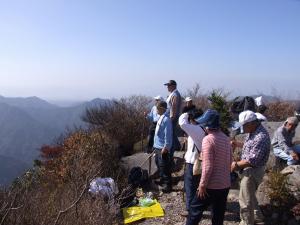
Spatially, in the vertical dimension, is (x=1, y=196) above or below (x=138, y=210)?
above

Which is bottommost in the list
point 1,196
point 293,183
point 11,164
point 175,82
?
point 11,164

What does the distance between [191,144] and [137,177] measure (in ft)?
8.91

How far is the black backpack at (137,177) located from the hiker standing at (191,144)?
7.70 ft

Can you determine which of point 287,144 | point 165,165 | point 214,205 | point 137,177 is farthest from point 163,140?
point 214,205

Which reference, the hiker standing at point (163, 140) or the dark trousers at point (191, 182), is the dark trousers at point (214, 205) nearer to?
the dark trousers at point (191, 182)

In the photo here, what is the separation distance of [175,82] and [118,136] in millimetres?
4228

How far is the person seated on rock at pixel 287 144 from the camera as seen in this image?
7832 mm

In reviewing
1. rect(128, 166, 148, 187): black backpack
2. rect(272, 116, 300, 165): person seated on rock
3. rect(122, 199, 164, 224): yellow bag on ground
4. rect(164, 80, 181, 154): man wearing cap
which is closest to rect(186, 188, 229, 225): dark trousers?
rect(122, 199, 164, 224): yellow bag on ground

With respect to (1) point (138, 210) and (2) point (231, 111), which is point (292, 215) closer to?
(1) point (138, 210)

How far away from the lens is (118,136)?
1285 cm

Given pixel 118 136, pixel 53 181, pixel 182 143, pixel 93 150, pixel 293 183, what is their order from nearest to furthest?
1. pixel 293 183
2. pixel 53 181
3. pixel 93 150
4. pixel 182 143
5. pixel 118 136

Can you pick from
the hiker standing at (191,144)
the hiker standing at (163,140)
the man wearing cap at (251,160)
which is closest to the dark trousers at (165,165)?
the hiker standing at (163,140)

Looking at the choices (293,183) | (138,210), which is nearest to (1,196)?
(138,210)

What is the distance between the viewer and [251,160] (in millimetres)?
5742
